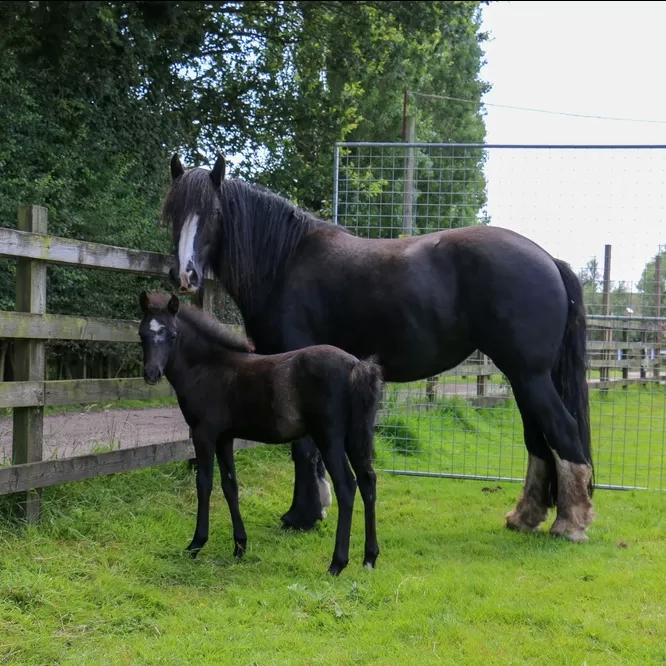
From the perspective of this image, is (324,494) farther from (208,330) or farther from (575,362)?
(575,362)

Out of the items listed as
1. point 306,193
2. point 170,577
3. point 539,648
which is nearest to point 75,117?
point 306,193

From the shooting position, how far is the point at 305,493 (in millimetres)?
4648

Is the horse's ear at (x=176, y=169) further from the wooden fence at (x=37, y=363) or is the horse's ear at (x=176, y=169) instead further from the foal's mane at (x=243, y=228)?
the wooden fence at (x=37, y=363)

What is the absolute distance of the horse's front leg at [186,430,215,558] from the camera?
3.90 m

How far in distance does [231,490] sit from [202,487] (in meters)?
0.17

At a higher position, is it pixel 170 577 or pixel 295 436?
pixel 295 436

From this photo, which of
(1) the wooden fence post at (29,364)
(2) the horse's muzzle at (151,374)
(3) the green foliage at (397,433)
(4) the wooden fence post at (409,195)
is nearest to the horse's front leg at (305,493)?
(2) the horse's muzzle at (151,374)

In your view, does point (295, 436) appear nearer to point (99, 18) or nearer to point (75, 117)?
point (99, 18)

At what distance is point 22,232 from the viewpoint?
3.84 m

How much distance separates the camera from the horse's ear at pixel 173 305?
12.9 feet

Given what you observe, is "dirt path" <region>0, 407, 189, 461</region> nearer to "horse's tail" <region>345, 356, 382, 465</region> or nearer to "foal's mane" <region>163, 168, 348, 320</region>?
"foal's mane" <region>163, 168, 348, 320</region>

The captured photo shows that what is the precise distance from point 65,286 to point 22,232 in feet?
19.3

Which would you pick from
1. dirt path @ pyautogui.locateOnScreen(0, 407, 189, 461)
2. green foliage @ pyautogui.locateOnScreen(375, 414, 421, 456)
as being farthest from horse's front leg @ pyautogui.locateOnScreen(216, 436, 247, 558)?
green foliage @ pyautogui.locateOnScreen(375, 414, 421, 456)

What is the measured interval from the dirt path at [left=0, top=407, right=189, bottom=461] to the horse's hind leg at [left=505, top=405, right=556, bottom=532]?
298 cm
